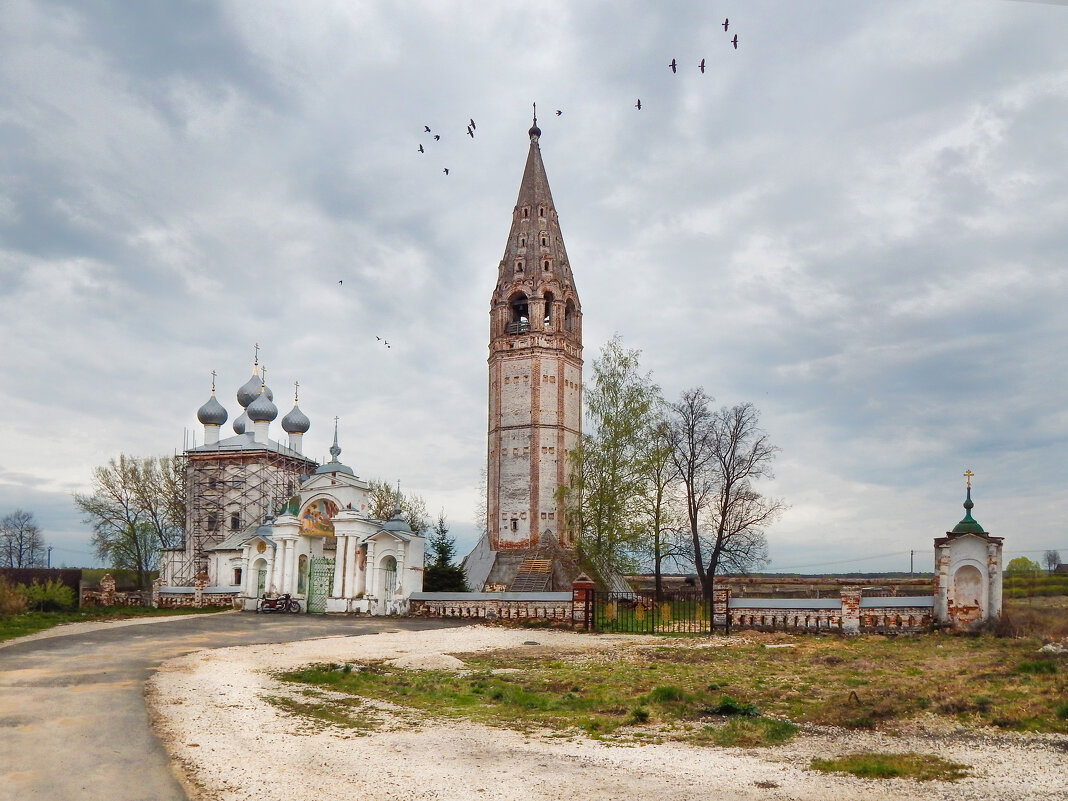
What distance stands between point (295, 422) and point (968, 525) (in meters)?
36.9

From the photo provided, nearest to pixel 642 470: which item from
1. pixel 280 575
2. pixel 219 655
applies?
pixel 280 575

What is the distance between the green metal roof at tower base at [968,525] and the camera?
20.2 m

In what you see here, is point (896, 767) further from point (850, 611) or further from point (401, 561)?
point (401, 561)

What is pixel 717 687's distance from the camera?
36.9ft

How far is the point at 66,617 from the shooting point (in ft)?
81.0

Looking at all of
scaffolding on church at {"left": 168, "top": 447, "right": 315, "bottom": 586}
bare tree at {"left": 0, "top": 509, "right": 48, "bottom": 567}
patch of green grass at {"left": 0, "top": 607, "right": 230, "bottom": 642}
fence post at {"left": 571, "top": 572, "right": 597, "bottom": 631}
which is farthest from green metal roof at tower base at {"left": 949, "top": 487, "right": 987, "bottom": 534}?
bare tree at {"left": 0, "top": 509, "right": 48, "bottom": 567}

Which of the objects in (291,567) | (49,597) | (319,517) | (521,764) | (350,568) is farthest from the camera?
(319,517)

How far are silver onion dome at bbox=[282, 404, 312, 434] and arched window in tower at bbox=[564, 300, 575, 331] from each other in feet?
54.0

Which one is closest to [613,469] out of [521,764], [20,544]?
[521,764]

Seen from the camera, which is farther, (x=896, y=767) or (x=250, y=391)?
(x=250, y=391)

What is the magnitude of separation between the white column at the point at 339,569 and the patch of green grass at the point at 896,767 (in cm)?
2384

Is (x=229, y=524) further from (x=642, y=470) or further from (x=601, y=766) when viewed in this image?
(x=601, y=766)

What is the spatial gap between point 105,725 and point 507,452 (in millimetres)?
31799

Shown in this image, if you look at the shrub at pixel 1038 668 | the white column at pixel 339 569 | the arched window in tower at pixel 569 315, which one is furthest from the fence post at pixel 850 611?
the arched window in tower at pixel 569 315
